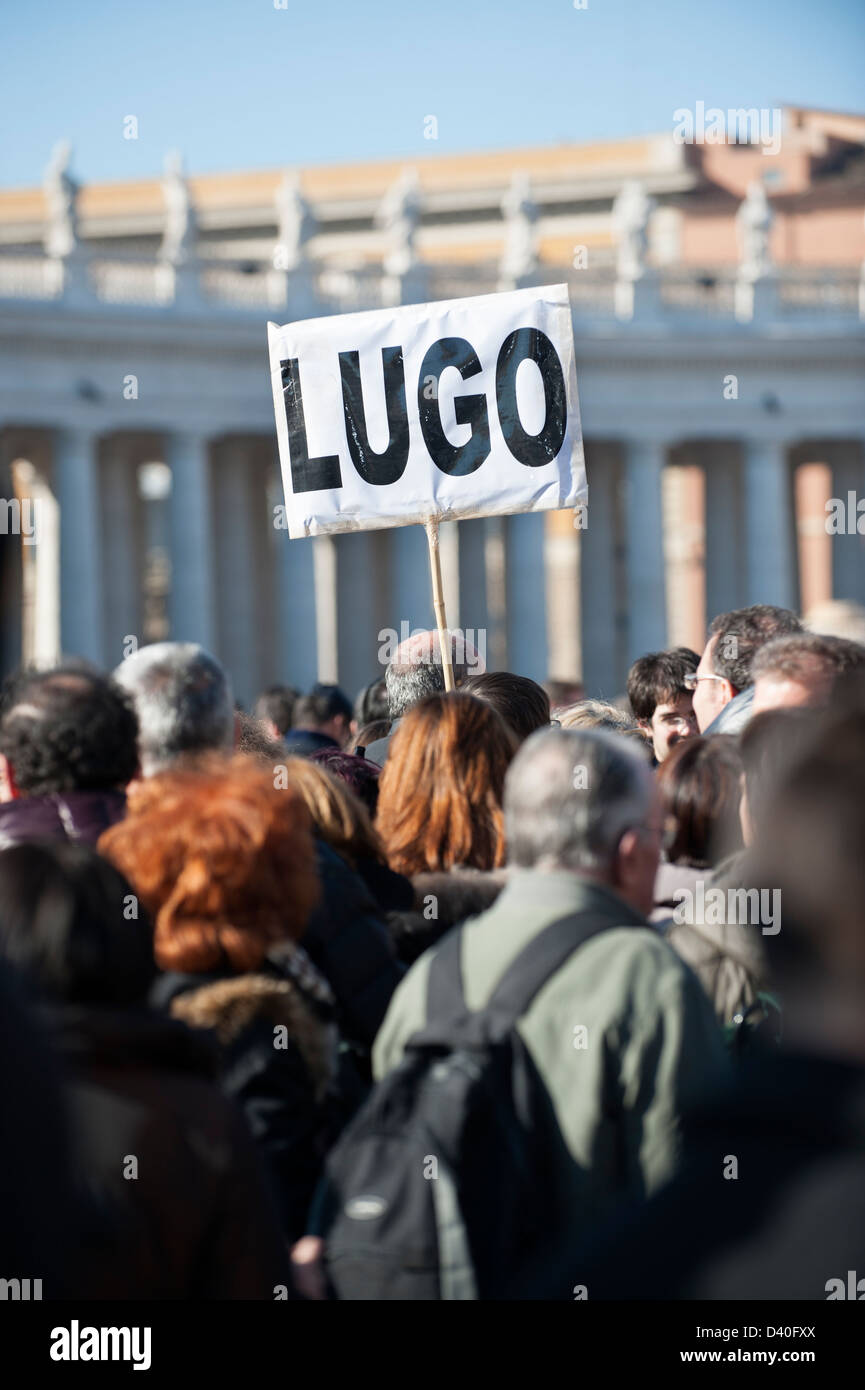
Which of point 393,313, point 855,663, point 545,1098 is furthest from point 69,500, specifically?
point 545,1098

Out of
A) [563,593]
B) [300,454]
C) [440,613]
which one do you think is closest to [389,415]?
[300,454]

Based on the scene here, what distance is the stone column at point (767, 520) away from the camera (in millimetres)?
58094

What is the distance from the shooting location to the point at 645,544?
56719mm

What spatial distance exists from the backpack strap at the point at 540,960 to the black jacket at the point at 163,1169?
138cm

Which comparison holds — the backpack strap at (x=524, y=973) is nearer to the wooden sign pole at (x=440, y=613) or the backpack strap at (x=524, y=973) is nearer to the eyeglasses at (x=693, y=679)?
the wooden sign pole at (x=440, y=613)

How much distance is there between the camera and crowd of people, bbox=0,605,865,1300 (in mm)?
3283

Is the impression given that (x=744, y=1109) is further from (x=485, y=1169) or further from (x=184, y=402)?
(x=184, y=402)

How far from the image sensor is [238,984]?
614cm

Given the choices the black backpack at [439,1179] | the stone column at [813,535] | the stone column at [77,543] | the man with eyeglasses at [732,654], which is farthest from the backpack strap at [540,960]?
the stone column at [813,535]

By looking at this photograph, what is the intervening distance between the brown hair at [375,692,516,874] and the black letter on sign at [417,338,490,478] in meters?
4.47

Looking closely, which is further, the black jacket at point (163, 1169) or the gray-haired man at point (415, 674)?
the gray-haired man at point (415, 674)

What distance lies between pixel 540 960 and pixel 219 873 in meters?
1.09

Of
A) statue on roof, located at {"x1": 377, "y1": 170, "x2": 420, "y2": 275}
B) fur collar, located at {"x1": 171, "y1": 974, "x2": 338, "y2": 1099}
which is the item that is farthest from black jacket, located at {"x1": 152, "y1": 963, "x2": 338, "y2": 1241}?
statue on roof, located at {"x1": 377, "y1": 170, "x2": 420, "y2": 275}

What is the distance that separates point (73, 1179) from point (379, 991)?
381 centimetres
